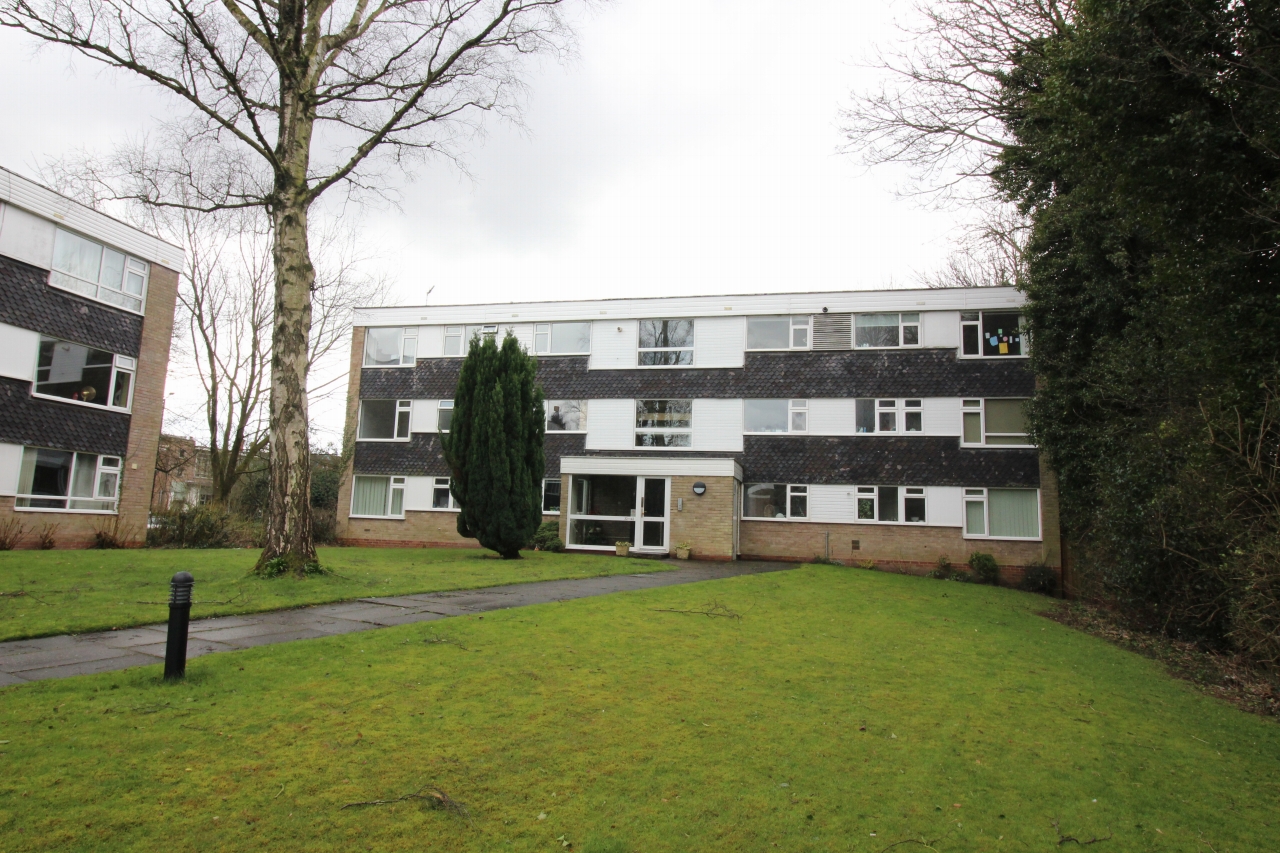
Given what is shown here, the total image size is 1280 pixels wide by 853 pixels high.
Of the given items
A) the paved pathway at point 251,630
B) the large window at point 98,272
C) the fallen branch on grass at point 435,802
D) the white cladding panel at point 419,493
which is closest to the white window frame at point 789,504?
the white cladding panel at point 419,493

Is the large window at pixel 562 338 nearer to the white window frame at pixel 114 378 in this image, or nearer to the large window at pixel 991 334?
the white window frame at pixel 114 378

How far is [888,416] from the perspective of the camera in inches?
898

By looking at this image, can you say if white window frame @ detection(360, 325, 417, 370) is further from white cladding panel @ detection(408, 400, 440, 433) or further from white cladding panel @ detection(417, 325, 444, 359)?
white cladding panel @ detection(408, 400, 440, 433)

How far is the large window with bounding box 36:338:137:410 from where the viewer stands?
728 inches

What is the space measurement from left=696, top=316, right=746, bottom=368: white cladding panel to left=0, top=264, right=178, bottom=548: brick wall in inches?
595

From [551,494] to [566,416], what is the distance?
256cm

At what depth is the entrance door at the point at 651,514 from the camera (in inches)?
891

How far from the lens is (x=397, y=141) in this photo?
1333cm

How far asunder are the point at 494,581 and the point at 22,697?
8.12 m

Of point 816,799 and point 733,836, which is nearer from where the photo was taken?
point 733,836

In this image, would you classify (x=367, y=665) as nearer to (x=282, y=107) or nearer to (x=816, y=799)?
(x=816, y=799)

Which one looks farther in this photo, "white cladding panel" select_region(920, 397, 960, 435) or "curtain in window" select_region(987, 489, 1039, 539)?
"white cladding panel" select_region(920, 397, 960, 435)

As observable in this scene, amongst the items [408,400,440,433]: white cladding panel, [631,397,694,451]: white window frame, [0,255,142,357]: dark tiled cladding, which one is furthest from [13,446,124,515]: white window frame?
[631,397,694,451]: white window frame

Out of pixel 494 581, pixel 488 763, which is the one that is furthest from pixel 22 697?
pixel 494 581
